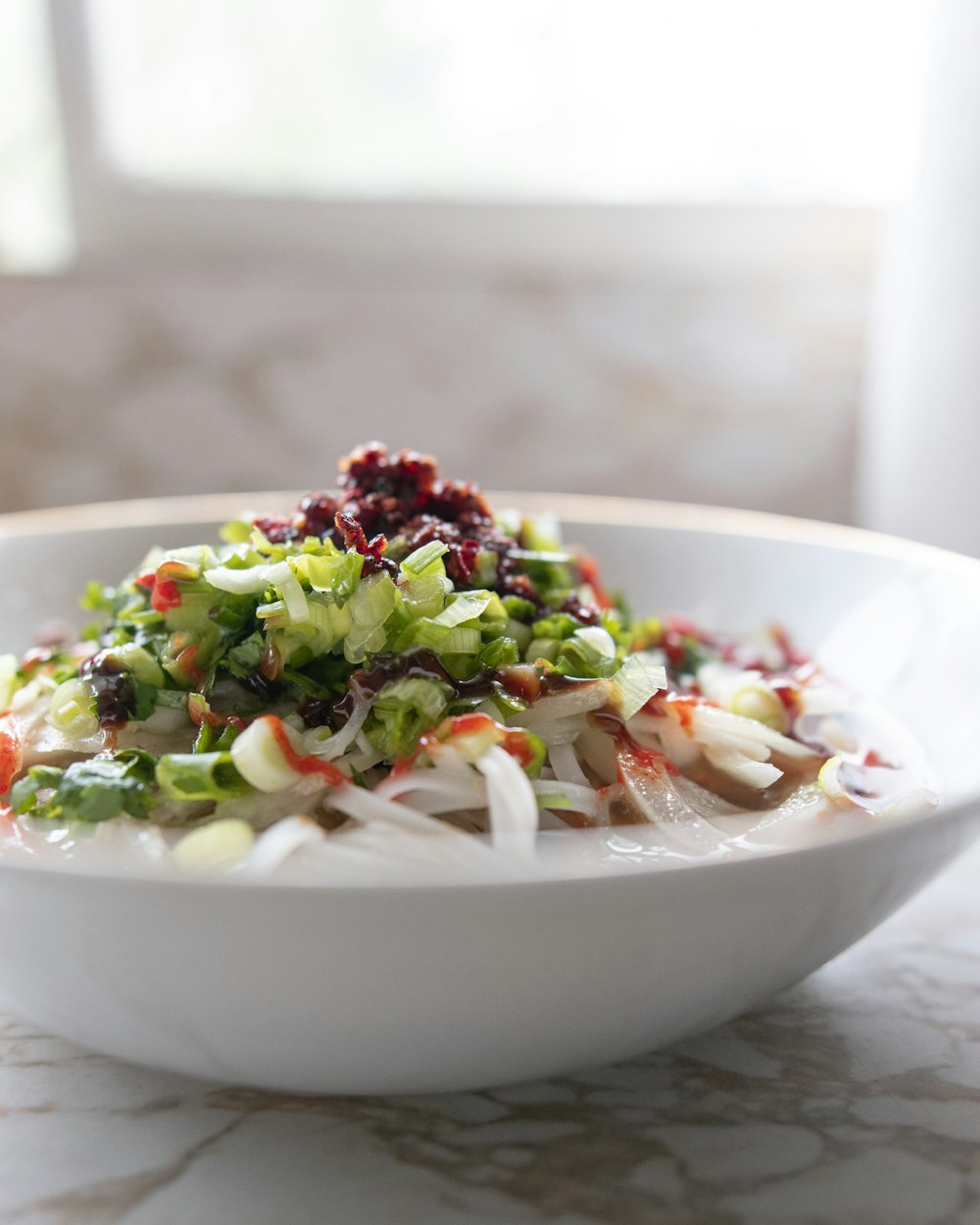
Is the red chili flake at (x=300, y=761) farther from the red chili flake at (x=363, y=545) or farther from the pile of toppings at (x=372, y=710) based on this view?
the red chili flake at (x=363, y=545)

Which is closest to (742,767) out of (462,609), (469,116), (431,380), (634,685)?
(634,685)

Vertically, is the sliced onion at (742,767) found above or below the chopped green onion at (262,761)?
below

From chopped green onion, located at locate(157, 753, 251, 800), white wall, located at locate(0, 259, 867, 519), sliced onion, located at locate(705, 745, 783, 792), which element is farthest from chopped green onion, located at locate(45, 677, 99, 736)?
white wall, located at locate(0, 259, 867, 519)

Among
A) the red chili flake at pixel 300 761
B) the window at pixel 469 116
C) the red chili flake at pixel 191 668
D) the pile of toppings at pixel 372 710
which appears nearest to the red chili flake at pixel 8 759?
the pile of toppings at pixel 372 710

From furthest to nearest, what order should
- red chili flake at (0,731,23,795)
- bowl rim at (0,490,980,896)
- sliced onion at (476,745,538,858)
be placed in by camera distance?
1. red chili flake at (0,731,23,795)
2. sliced onion at (476,745,538,858)
3. bowl rim at (0,490,980,896)

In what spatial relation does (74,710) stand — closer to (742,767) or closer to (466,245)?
(742,767)

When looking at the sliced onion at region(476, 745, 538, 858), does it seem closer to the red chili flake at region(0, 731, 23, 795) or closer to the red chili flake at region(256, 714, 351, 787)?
the red chili flake at region(256, 714, 351, 787)

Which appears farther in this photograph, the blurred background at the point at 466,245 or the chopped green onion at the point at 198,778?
the blurred background at the point at 466,245
